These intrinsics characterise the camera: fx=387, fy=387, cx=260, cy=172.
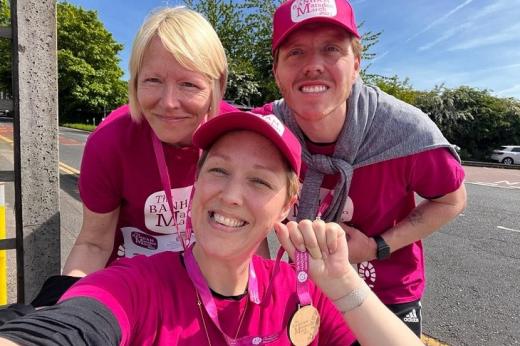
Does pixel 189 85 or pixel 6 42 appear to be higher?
pixel 6 42

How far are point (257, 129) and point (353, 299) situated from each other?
2.19 feet

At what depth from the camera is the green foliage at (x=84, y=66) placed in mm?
42531

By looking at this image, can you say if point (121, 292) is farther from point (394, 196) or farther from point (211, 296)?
point (394, 196)

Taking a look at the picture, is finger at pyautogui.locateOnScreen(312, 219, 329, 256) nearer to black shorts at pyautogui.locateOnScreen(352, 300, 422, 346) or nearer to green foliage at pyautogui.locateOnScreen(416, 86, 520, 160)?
black shorts at pyautogui.locateOnScreen(352, 300, 422, 346)

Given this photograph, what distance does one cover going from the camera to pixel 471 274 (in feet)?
17.2

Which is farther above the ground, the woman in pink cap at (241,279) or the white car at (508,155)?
the woman in pink cap at (241,279)

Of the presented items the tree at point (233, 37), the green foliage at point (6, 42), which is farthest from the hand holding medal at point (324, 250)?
the tree at point (233, 37)

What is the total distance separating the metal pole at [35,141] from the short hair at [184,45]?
0.68 metres

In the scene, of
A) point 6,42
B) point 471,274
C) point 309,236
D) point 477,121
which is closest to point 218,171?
point 309,236

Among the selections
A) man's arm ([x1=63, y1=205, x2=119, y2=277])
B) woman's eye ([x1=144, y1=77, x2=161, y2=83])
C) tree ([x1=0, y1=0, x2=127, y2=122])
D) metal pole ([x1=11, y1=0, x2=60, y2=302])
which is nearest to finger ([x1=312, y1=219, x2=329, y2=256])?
woman's eye ([x1=144, y1=77, x2=161, y2=83])

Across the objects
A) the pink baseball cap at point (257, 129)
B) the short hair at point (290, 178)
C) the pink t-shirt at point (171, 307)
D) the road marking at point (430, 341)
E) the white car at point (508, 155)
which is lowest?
the road marking at point (430, 341)

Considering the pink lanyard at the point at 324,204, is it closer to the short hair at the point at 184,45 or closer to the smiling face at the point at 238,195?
the smiling face at the point at 238,195

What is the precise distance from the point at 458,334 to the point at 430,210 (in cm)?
223

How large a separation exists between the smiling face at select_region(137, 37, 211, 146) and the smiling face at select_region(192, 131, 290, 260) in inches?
18.3
